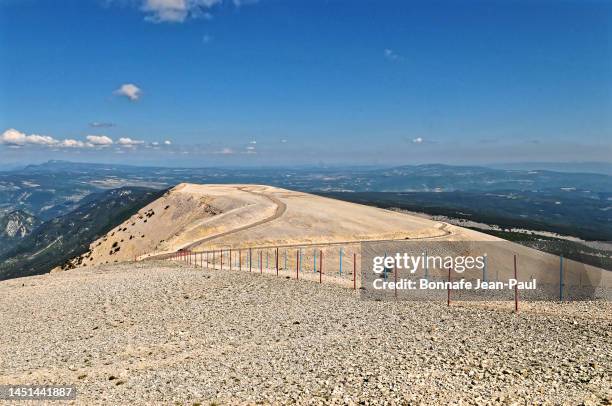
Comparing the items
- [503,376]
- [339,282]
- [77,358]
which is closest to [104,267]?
[339,282]

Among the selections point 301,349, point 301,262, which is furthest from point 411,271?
point 301,349

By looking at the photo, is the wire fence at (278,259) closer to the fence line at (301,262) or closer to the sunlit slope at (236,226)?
the fence line at (301,262)

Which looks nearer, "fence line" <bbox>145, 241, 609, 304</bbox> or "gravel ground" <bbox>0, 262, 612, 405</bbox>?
"gravel ground" <bbox>0, 262, 612, 405</bbox>

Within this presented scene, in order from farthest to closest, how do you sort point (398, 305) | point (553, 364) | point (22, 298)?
point (22, 298), point (398, 305), point (553, 364)

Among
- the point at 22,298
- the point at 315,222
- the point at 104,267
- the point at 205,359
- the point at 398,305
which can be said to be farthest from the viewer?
the point at 315,222

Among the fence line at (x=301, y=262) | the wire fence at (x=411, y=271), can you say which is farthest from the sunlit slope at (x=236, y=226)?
the wire fence at (x=411, y=271)

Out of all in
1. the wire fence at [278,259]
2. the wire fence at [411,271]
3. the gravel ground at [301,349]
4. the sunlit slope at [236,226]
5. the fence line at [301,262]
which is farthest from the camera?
the sunlit slope at [236,226]

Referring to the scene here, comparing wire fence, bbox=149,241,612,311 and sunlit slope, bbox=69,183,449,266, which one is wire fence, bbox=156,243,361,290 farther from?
sunlit slope, bbox=69,183,449,266

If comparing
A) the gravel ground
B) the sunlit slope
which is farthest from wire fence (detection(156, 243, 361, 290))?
the gravel ground

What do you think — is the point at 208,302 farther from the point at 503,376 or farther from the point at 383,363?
the point at 503,376
